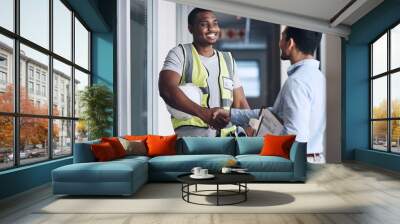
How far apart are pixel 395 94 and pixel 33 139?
710 centimetres

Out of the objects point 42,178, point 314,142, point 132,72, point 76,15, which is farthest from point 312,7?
point 42,178

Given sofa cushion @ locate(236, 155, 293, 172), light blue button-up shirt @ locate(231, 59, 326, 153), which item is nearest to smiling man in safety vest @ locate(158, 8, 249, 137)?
light blue button-up shirt @ locate(231, 59, 326, 153)

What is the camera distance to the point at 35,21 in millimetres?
5723

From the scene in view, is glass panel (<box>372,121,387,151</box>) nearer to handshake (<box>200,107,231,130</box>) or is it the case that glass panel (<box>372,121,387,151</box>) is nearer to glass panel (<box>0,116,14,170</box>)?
handshake (<box>200,107,231,130</box>)

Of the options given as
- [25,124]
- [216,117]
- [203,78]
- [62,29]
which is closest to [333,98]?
[216,117]

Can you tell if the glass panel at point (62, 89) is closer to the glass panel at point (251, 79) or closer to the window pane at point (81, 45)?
the window pane at point (81, 45)

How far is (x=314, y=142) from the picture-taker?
351 inches

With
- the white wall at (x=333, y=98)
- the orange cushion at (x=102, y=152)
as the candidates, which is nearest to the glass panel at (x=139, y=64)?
the orange cushion at (x=102, y=152)

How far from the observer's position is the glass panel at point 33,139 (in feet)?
17.4

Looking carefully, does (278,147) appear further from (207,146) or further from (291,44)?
Answer: (291,44)

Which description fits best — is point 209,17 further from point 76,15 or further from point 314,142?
point 314,142

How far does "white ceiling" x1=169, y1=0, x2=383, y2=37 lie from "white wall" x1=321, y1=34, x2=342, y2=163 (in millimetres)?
598

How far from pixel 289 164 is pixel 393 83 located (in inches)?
152

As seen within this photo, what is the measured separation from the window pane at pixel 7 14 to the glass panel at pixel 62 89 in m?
1.44
